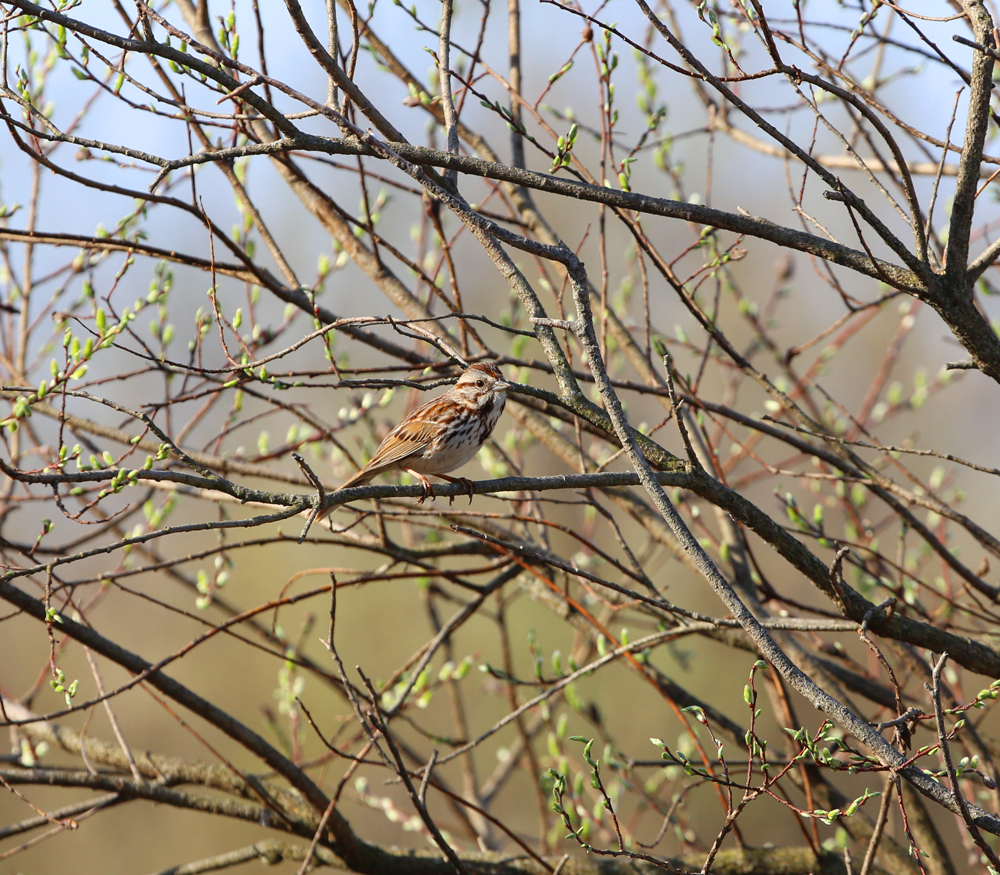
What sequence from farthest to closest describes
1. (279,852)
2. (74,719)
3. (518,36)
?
(74,719)
(518,36)
(279,852)

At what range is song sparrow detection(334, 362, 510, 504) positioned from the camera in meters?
4.77

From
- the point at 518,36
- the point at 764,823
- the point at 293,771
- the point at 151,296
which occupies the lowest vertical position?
the point at 764,823

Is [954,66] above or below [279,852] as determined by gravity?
above

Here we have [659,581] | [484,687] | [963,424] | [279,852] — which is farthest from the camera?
[963,424]

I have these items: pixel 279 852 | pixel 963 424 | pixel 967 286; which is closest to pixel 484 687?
pixel 279 852

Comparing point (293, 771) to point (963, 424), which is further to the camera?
point (963, 424)

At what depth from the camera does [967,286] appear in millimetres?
2807

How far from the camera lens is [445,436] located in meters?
4.80

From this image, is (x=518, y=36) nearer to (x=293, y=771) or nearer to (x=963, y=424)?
(x=293, y=771)

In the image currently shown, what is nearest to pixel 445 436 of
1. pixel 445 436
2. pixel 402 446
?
pixel 445 436

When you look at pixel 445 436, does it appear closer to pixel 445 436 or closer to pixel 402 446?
pixel 445 436

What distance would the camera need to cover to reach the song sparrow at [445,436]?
477 cm

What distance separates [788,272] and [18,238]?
15.1 feet

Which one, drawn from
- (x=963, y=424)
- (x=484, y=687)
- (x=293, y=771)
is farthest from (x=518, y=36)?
(x=963, y=424)
